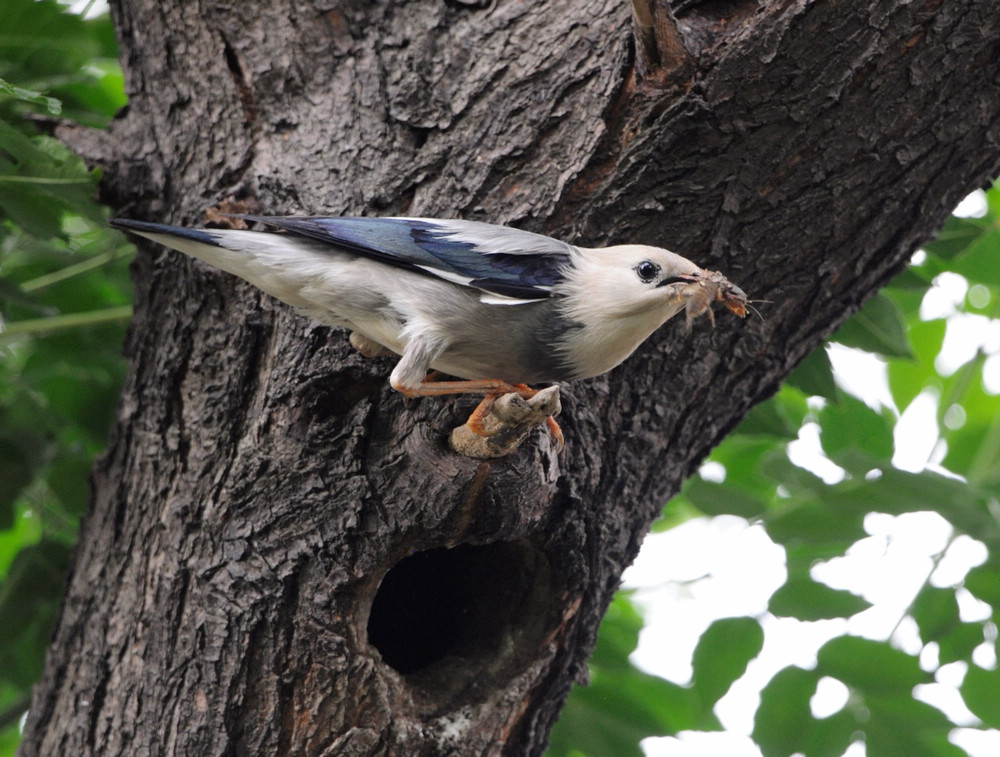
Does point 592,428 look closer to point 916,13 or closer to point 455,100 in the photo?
point 455,100

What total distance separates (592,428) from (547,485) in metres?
0.31

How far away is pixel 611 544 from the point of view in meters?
2.76

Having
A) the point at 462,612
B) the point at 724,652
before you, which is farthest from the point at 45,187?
the point at 724,652

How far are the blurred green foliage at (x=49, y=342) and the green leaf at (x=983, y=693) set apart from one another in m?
3.06

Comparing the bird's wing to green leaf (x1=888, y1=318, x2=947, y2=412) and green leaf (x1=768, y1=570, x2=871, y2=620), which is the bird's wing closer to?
green leaf (x1=768, y1=570, x2=871, y2=620)

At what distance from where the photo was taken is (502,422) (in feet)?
7.02

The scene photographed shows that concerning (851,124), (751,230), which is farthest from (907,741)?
(851,124)

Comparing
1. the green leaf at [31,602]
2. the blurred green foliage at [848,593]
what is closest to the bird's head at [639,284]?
the blurred green foliage at [848,593]

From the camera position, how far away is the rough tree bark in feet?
7.97

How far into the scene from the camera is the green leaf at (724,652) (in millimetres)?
3055

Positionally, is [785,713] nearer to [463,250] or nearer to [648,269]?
[648,269]

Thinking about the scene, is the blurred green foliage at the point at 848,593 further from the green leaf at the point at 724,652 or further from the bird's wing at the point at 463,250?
the bird's wing at the point at 463,250

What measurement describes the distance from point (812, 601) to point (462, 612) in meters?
1.14

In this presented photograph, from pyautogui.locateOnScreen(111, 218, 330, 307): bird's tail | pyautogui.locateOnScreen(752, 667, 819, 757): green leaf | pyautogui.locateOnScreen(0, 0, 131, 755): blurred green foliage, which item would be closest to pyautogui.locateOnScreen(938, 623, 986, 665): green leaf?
pyautogui.locateOnScreen(752, 667, 819, 757): green leaf
